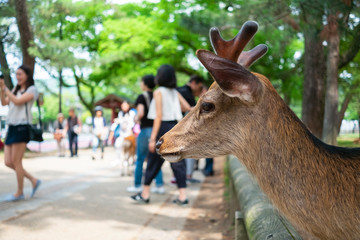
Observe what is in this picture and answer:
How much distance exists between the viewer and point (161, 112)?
18.0 ft

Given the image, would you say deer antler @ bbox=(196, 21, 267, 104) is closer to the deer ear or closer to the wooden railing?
the deer ear

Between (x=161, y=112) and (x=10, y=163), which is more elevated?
(x=161, y=112)

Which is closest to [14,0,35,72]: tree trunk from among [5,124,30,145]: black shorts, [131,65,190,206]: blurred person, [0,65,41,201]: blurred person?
[0,65,41,201]: blurred person

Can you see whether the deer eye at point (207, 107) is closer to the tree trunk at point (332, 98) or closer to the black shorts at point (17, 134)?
the tree trunk at point (332, 98)

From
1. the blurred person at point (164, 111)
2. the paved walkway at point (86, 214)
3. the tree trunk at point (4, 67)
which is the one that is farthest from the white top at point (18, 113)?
the blurred person at point (164, 111)

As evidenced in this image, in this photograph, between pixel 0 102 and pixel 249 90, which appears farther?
pixel 0 102

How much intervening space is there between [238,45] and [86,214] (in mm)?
3933

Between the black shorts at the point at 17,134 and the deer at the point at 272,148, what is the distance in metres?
3.92

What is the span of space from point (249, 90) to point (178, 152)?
22.1 inches

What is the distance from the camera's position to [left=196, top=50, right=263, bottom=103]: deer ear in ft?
5.75

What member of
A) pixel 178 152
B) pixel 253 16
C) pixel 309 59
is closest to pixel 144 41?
pixel 309 59

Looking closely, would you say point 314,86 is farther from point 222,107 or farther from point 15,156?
point 222,107

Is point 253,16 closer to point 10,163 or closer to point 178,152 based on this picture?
point 178,152

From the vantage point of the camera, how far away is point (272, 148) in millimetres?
1857
